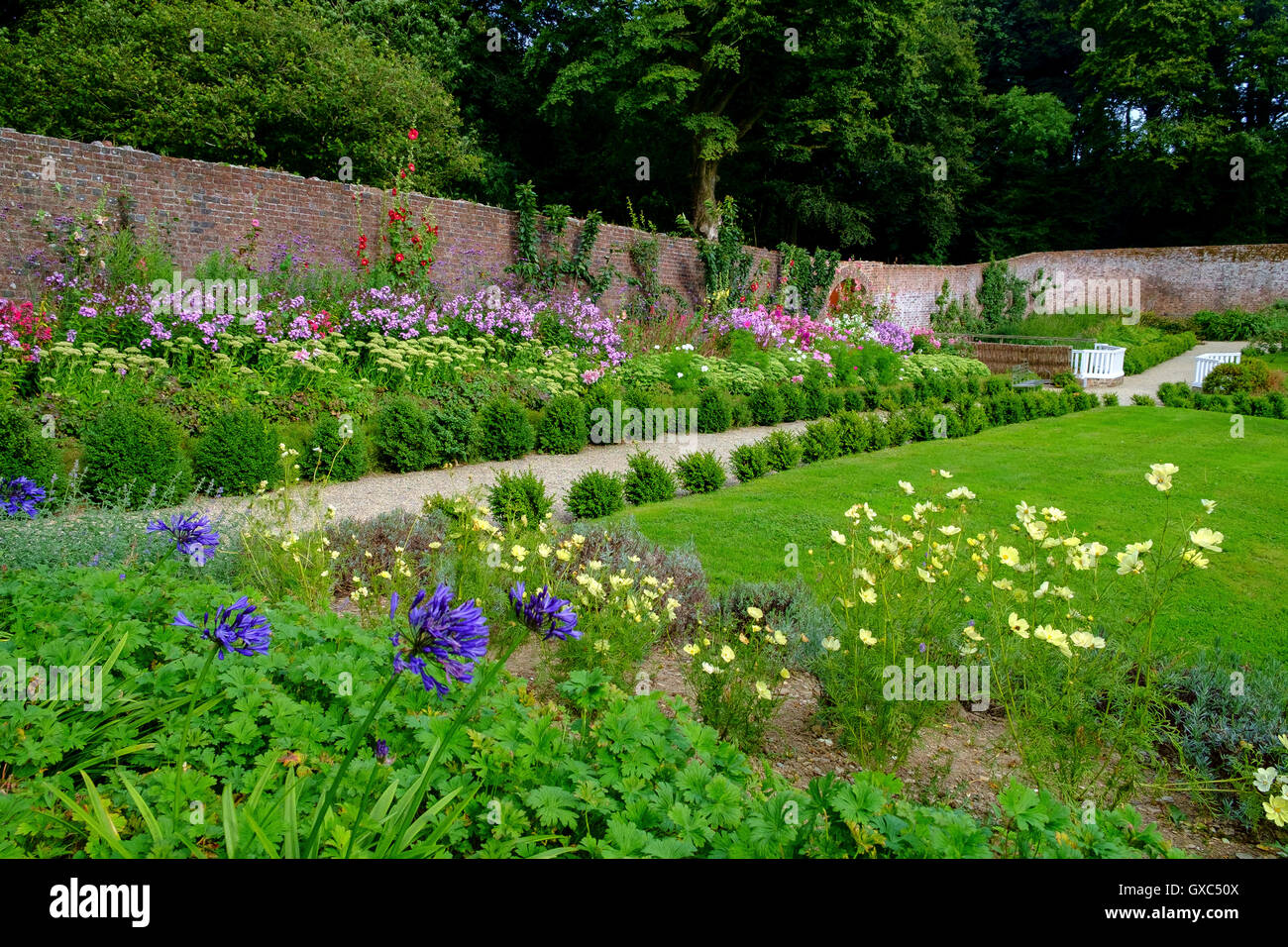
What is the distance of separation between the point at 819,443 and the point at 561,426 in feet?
9.21

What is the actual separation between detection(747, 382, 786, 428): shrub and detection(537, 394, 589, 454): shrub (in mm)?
3149

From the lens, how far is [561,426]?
849 centimetres

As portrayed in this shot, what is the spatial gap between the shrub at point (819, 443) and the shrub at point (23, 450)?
21.6 ft

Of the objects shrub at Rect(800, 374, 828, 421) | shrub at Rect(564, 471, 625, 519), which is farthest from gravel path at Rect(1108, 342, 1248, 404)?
shrub at Rect(564, 471, 625, 519)

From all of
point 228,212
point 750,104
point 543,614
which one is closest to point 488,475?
point 228,212

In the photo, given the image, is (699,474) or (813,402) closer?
(699,474)

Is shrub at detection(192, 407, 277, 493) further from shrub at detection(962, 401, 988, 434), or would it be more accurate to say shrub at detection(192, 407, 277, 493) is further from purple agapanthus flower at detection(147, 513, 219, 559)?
shrub at detection(962, 401, 988, 434)

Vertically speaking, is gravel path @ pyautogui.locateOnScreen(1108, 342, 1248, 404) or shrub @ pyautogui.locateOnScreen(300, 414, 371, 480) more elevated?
gravel path @ pyautogui.locateOnScreen(1108, 342, 1248, 404)

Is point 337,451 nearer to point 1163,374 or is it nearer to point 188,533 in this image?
point 188,533

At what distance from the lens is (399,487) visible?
6883 millimetres

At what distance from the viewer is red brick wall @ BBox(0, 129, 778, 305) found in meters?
8.30

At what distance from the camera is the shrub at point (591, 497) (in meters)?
6.13
